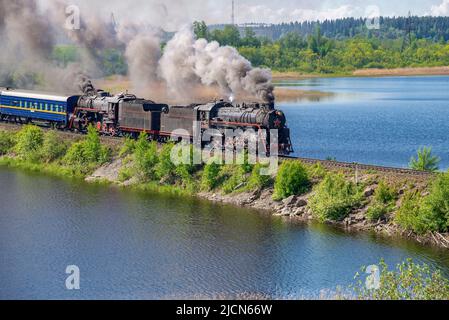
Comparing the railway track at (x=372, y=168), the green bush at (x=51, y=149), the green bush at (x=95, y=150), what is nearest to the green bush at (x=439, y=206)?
the railway track at (x=372, y=168)

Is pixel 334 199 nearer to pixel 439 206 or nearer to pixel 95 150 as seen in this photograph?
pixel 439 206

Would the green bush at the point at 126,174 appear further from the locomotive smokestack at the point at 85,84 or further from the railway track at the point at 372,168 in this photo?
the locomotive smokestack at the point at 85,84

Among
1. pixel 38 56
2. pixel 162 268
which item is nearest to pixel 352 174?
pixel 162 268

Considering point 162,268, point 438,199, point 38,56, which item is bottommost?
point 162,268

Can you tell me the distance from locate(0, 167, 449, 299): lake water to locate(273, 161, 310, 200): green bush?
305 centimetres

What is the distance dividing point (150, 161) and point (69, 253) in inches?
990

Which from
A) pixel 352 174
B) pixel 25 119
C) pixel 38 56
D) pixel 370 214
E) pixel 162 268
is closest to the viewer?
pixel 162 268

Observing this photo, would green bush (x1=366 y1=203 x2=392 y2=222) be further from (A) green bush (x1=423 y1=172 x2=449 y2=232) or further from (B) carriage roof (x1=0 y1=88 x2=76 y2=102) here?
(B) carriage roof (x1=0 y1=88 x2=76 y2=102)

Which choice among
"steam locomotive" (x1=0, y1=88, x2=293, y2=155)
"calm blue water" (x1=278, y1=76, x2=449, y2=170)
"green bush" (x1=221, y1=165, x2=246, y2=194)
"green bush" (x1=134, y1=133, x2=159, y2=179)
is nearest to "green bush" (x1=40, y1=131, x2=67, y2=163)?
"steam locomotive" (x1=0, y1=88, x2=293, y2=155)

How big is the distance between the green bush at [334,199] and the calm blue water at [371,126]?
25499 millimetres

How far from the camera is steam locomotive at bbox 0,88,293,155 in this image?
244 feet

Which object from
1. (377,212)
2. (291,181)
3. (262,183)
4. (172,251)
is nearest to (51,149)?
(262,183)
